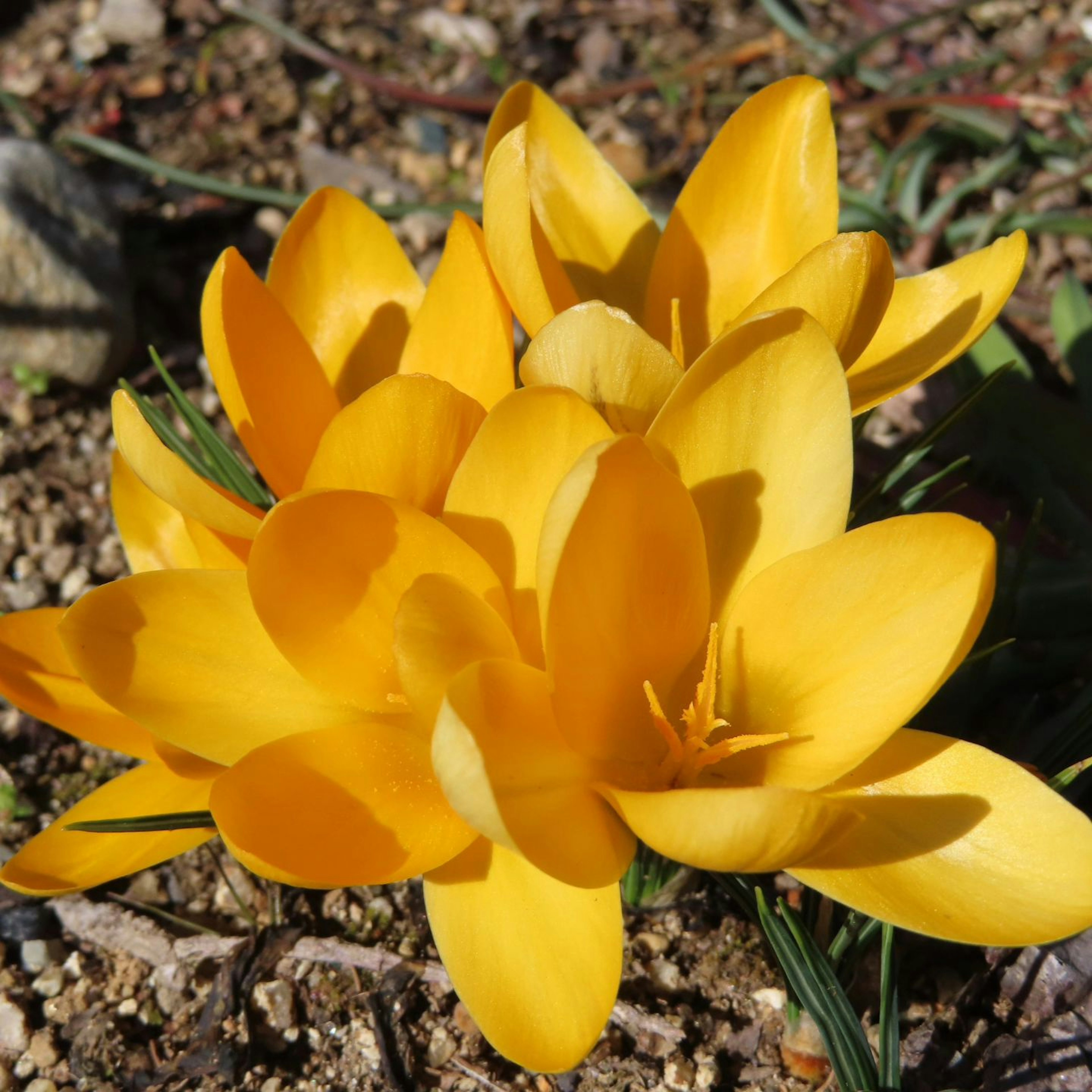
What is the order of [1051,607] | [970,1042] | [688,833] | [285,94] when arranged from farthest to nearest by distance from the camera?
1. [285,94]
2. [1051,607]
3. [970,1042]
4. [688,833]

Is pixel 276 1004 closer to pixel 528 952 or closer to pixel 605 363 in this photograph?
pixel 528 952

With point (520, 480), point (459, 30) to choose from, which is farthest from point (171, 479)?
point (459, 30)

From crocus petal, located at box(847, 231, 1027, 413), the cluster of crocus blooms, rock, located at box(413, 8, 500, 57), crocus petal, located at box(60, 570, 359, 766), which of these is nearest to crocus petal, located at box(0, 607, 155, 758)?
the cluster of crocus blooms

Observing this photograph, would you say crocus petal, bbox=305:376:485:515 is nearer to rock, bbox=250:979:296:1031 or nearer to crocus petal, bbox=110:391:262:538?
crocus petal, bbox=110:391:262:538

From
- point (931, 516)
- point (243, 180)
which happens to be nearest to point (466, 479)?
point (931, 516)

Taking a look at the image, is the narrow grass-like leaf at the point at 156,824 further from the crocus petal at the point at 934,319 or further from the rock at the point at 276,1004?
the crocus petal at the point at 934,319

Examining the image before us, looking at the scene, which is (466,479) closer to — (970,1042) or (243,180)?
(970,1042)
